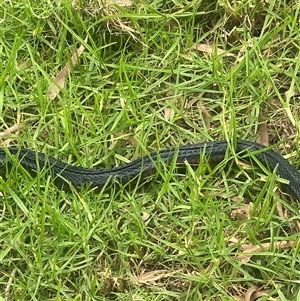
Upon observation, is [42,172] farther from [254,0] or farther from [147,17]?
[254,0]

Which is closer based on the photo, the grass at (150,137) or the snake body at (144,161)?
the grass at (150,137)

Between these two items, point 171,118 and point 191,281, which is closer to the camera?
point 191,281

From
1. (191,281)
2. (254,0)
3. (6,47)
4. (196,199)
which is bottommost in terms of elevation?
(191,281)

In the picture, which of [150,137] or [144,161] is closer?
[144,161]

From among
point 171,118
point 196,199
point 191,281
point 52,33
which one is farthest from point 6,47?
point 191,281
